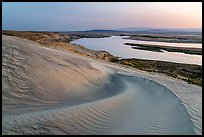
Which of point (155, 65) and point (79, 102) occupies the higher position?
point (79, 102)

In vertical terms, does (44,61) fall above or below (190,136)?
above

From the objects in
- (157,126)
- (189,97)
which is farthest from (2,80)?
(189,97)

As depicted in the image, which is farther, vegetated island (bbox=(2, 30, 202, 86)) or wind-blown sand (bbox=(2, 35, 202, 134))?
vegetated island (bbox=(2, 30, 202, 86))

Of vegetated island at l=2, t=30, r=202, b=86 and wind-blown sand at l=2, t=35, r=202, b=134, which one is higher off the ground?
wind-blown sand at l=2, t=35, r=202, b=134

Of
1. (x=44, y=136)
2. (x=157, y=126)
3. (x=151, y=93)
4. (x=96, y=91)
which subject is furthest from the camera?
(x=151, y=93)

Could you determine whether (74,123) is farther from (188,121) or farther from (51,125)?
(188,121)

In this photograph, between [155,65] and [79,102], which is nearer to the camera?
[79,102]

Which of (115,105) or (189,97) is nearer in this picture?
(115,105)

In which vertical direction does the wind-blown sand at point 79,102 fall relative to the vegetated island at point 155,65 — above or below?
above
